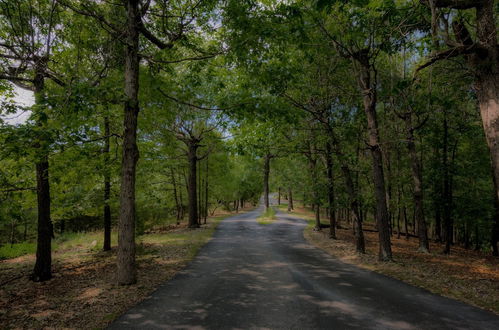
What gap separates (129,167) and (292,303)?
6157mm

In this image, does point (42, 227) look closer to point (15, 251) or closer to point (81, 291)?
point (81, 291)

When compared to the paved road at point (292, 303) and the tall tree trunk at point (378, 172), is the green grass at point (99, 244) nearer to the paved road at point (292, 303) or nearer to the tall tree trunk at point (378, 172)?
the paved road at point (292, 303)

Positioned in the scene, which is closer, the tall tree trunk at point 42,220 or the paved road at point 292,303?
the paved road at point 292,303

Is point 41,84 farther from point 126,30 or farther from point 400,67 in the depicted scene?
point 400,67

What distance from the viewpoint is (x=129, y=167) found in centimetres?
819

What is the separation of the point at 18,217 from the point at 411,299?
1049 centimetres

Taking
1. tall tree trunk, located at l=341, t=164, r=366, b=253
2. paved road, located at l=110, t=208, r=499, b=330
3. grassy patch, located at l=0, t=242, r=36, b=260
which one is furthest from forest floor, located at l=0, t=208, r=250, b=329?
tall tree trunk, located at l=341, t=164, r=366, b=253

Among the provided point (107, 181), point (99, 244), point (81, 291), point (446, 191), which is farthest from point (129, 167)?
point (446, 191)

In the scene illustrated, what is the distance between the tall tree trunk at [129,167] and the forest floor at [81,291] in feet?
2.12

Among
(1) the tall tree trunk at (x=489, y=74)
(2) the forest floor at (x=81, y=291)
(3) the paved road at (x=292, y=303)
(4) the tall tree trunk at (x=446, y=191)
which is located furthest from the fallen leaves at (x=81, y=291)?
(4) the tall tree trunk at (x=446, y=191)

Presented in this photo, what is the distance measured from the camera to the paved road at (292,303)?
5414 millimetres

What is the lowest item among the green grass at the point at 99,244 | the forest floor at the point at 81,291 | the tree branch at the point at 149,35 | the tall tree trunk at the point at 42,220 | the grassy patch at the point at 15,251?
the grassy patch at the point at 15,251

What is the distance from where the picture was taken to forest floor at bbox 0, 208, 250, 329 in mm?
5807

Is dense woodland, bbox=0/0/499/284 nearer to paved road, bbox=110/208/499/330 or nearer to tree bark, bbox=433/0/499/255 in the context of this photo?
Result: tree bark, bbox=433/0/499/255
